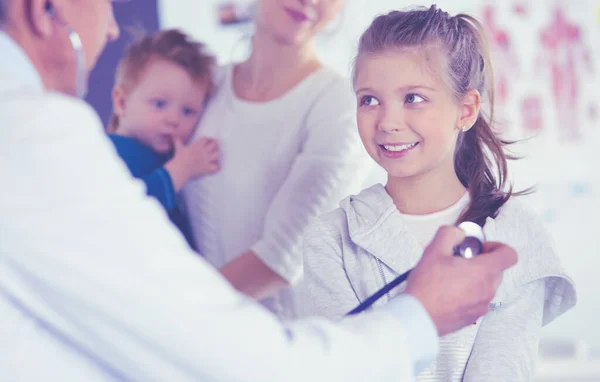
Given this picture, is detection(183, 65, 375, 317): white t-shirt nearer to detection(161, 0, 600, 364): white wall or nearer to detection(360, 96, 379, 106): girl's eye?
detection(360, 96, 379, 106): girl's eye

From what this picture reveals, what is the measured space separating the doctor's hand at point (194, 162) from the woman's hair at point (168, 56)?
0.17 m

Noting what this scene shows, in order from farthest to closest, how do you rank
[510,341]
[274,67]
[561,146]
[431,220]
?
[561,146]
[274,67]
[431,220]
[510,341]

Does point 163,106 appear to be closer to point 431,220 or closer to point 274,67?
point 274,67

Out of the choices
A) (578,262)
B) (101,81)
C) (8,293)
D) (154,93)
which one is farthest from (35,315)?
(578,262)

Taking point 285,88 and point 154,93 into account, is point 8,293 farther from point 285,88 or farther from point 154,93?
point 154,93

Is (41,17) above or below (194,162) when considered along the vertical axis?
above

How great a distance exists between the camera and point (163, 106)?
1.58m

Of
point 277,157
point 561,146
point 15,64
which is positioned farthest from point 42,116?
point 561,146

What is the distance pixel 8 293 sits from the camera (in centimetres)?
65

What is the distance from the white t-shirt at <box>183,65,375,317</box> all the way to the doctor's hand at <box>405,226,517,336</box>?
49 centimetres

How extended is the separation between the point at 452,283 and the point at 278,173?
0.62 meters

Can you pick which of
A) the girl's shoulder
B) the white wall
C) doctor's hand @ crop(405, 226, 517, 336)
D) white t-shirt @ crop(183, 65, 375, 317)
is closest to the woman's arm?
white t-shirt @ crop(183, 65, 375, 317)

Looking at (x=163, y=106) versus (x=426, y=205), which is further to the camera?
(x=163, y=106)

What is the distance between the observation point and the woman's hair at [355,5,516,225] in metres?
1.15
